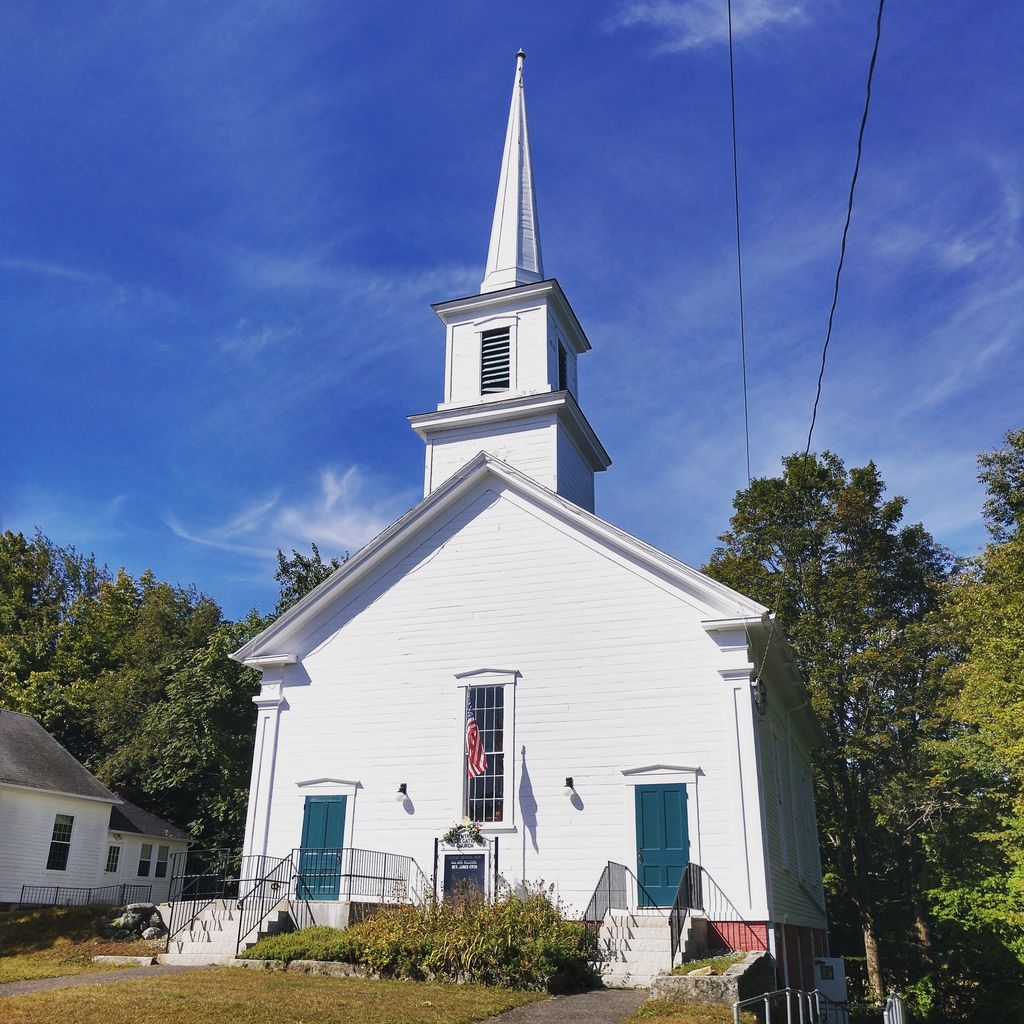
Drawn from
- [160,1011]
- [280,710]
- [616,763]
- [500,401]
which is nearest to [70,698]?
[280,710]

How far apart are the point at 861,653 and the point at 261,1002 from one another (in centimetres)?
2559

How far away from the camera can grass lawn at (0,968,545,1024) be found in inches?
378

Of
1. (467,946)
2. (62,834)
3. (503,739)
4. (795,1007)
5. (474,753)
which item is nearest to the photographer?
(467,946)

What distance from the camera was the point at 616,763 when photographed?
16.9m

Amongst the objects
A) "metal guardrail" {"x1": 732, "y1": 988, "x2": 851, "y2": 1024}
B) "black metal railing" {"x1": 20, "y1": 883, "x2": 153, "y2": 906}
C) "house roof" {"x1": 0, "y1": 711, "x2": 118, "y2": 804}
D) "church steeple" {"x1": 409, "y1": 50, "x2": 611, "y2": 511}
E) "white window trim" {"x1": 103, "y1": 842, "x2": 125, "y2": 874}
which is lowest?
"metal guardrail" {"x1": 732, "y1": 988, "x2": 851, "y2": 1024}

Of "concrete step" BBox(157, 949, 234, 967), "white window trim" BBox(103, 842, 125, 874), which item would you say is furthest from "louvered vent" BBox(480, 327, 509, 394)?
"white window trim" BBox(103, 842, 125, 874)

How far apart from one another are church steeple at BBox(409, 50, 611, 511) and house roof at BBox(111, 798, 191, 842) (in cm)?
1864

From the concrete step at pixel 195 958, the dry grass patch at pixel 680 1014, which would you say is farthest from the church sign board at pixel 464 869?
the dry grass patch at pixel 680 1014

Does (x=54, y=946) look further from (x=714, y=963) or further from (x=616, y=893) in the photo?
(x=714, y=963)

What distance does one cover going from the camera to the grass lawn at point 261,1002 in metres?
9.61

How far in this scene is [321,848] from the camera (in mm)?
18203

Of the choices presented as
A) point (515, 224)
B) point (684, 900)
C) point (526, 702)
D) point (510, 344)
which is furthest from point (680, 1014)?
point (515, 224)

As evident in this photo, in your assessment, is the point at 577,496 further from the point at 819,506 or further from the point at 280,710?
the point at 819,506

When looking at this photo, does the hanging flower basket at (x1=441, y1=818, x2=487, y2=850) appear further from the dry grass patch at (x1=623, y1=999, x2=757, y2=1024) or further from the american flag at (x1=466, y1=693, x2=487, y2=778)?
the dry grass patch at (x1=623, y1=999, x2=757, y2=1024)
